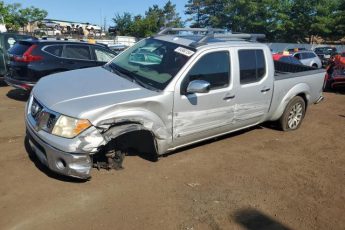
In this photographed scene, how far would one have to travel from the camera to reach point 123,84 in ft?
15.8

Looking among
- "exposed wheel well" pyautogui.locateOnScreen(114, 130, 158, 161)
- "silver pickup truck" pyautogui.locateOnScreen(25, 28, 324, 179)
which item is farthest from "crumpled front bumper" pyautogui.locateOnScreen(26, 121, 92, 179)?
"exposed wheel well" pyautogui.locateOnScreen(114, 130, 158, 161)

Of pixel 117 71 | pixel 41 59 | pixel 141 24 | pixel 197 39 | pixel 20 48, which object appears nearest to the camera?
pixel 117 71

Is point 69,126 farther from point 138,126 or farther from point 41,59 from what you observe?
point 41,59

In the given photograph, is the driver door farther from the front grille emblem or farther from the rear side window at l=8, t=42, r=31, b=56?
the rear side window at l=8, t=42, r=31, b=56

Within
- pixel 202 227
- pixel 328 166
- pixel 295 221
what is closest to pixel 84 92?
pixel 202 227

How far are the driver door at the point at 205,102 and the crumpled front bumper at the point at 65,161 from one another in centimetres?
132

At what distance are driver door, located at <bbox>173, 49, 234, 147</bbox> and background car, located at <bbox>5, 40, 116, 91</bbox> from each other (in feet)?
16.4

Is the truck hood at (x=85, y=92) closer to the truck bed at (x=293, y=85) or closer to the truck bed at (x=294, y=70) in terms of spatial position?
the truck bed at (x=293, y=85)

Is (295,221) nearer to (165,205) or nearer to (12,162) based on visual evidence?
(165,205)

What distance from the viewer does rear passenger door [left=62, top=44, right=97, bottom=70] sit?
30.6ft

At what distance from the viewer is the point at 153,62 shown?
17.1 ft

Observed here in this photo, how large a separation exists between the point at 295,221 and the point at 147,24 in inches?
2061

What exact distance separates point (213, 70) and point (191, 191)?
1768 mm

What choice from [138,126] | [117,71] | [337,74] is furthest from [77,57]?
[337,74]
